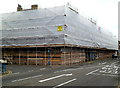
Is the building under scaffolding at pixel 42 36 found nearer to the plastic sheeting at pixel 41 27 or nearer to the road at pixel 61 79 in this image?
the plastic sheeting at pixel 41 27

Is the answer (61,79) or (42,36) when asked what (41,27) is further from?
(61,79)

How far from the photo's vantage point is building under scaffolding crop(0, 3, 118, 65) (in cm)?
2633

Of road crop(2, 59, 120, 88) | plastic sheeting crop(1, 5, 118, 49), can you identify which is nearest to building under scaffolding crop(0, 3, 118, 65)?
plastic sheeting crop(1, 5, 118, 49)

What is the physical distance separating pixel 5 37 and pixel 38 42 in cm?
752

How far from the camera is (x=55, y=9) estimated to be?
28.6 metres

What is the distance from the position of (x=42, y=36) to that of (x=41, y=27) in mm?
1805

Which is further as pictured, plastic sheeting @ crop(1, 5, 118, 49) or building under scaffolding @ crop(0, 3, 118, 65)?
plastic sheeting @ crop(1, 5, 118, 49)

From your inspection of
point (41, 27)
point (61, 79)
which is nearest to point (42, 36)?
point (41, 27)

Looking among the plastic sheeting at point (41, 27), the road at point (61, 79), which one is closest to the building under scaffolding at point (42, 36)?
the plastic sheeting at point (41, 27)

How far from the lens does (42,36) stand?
27391 millimetres

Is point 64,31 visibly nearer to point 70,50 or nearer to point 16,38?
point 70,50

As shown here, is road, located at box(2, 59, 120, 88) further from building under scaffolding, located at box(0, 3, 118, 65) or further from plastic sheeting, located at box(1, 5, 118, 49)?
plastic sheeting, located at box(1, 5, 118, 49)

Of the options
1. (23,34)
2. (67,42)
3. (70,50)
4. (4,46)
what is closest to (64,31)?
(67,42)

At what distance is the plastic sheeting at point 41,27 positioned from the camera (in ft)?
88.1
